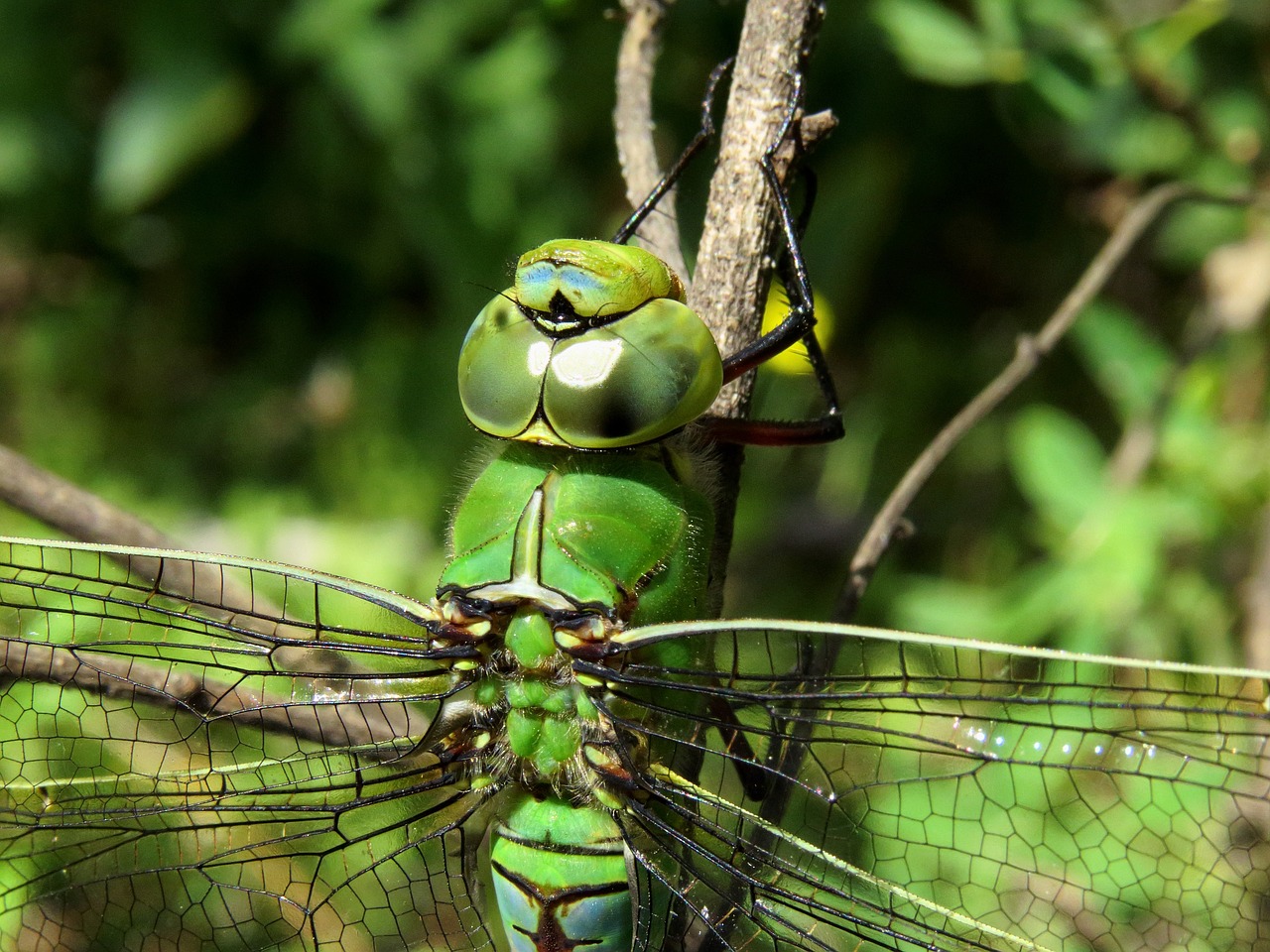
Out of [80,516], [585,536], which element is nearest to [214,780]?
[80,516]

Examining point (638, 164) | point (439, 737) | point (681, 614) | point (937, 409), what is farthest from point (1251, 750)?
point (937, 409)

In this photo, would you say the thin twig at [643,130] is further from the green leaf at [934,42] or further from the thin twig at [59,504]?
the thin twig at [59,504]

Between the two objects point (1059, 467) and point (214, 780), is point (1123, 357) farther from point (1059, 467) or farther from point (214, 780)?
point (214, 780)

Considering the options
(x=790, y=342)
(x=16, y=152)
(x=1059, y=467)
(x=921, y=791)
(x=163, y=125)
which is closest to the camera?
(x=921, y=791)

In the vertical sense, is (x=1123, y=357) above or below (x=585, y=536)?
above

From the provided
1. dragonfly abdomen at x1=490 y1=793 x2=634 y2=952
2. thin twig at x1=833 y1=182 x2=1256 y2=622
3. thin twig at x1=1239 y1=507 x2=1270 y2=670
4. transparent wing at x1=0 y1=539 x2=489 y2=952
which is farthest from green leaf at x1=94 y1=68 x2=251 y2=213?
thin twig at x1=1239 y1=507 x2=1270 y2=670

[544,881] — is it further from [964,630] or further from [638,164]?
[964,630]
